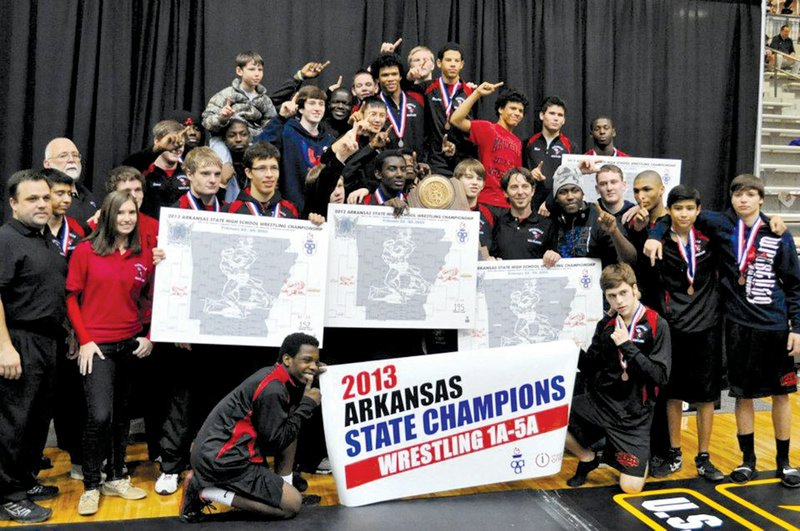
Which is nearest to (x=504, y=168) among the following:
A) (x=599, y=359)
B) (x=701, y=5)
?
(x=599, y=359)

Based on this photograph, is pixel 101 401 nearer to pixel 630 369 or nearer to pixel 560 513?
pixel 560 513

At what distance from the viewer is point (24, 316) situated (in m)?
3.54

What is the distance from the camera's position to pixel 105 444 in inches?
146

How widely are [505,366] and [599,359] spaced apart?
1.93ft

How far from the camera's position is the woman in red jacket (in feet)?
12.0

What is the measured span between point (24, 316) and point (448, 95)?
11.2 ft

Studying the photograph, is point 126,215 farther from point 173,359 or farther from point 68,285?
point 173,359

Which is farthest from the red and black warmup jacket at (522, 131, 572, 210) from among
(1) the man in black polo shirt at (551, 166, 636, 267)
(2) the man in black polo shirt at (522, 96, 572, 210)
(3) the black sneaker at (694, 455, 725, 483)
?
(3) the black sneaker at (694, 455, 725, 483)

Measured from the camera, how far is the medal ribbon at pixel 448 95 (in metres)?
5.71

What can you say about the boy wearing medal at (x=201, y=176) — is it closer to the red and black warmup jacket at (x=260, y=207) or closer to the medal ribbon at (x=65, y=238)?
the red and black warmup jacket at (x=260, y=207)

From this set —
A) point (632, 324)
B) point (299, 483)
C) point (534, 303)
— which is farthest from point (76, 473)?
point (632, 324)

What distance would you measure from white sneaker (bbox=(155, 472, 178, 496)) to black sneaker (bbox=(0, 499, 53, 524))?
1.75 feet

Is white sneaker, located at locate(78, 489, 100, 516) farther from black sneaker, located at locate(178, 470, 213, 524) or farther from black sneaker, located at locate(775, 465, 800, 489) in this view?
black sneaker, located at locate(775, 465, 800, 489)

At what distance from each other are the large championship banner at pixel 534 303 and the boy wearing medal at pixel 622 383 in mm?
Answer: 232
